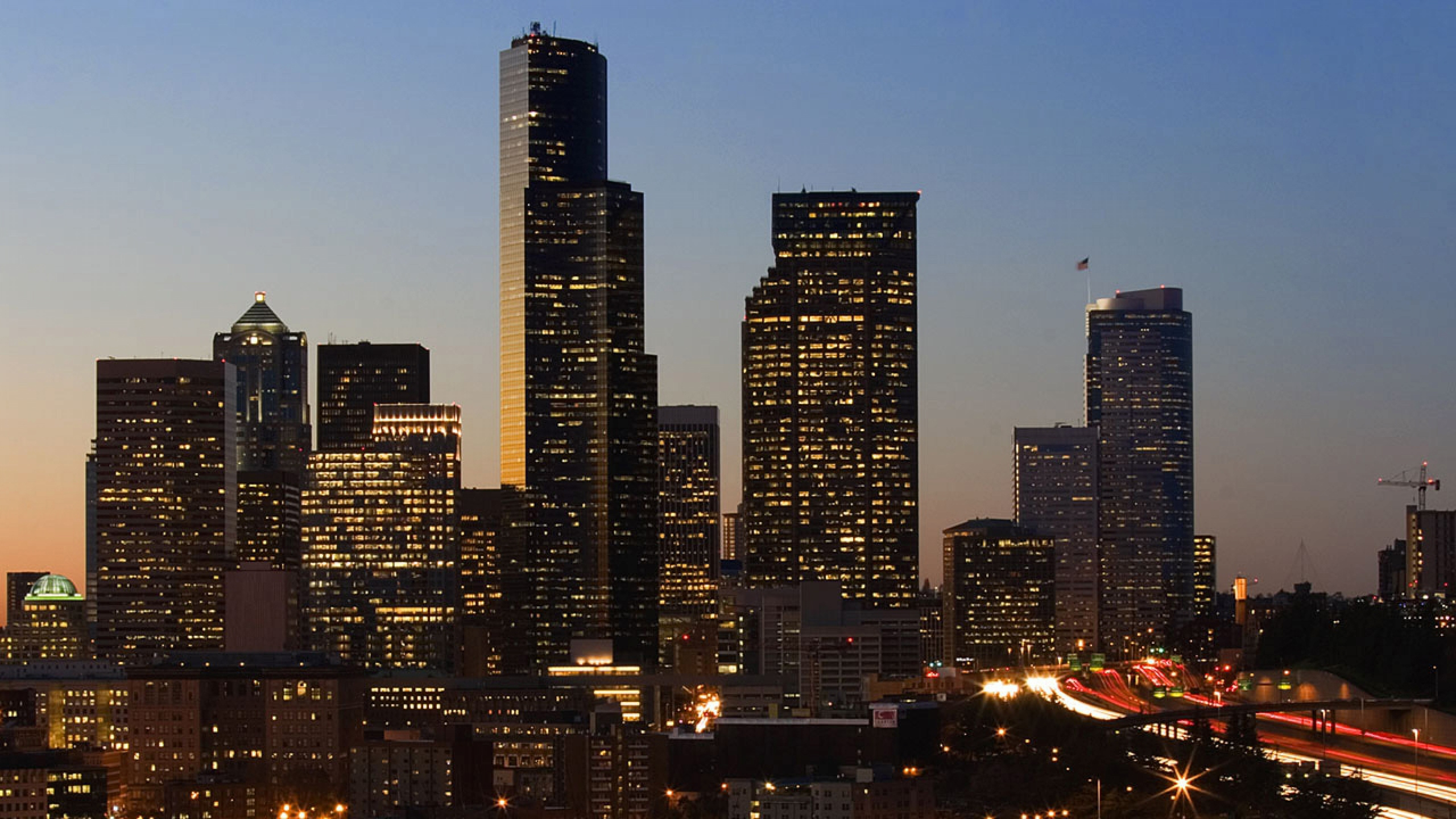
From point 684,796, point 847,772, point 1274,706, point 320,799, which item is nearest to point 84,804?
point 320,799

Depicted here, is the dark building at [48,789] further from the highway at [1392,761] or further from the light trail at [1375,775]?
the highway at [1392,761]

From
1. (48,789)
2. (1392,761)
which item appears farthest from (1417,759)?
(48,789)

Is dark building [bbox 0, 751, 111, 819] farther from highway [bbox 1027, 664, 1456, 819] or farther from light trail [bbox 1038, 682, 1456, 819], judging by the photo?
highway [bbox 1027, 664, 1456, 819]

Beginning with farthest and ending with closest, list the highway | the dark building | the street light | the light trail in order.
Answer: the dark building
the street light
the highway
the light trail

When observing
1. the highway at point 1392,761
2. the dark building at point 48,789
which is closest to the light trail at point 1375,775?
the highway at point 1392,761

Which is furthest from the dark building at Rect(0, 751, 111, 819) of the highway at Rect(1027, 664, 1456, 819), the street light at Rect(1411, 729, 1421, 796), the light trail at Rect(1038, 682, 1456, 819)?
the street light at Rect(1411, 729, 1421, 796)

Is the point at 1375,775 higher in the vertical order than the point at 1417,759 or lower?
higher

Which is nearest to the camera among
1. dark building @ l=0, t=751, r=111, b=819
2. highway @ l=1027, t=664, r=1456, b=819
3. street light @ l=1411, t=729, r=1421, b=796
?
highway @ l=1027, t=664, r=1456, b=819

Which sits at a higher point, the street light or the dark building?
the street light

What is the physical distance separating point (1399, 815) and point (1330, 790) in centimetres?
913

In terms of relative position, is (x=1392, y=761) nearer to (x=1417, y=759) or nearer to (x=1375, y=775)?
(x=1417, y=759)

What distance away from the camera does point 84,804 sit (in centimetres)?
18600

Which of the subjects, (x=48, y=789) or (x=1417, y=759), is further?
(x=48, y=789)

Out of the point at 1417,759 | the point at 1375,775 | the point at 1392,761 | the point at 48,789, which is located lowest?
the point at 48,789
